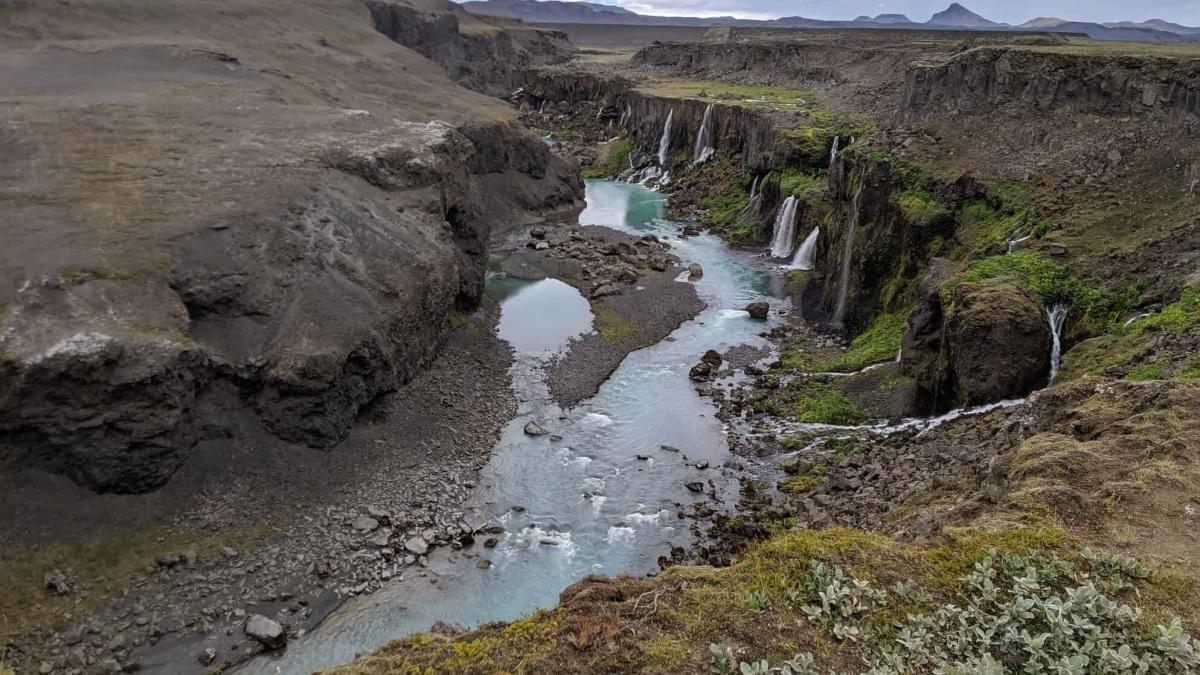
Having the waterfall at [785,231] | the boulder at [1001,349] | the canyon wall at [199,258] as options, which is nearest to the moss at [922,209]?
the boulder at [1001,349]

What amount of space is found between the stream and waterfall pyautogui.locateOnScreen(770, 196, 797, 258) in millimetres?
11333

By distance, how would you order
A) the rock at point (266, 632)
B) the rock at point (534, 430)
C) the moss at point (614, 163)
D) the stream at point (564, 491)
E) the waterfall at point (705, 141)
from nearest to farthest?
1. the rock at point (266, 632)
2. the stream at point (564, 491)
3. the rock at point (534, 430)
4. the waterfall at point (705, 141)
5. the moss at point (614, 163)

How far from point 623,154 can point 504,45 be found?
6119cm

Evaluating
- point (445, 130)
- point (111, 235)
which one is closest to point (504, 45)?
point (445, 130)

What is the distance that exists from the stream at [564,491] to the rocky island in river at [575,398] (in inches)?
5.3

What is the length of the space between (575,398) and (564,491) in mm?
6612

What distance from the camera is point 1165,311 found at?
21.0 meters

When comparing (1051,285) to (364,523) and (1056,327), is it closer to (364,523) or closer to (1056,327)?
(1056,327)

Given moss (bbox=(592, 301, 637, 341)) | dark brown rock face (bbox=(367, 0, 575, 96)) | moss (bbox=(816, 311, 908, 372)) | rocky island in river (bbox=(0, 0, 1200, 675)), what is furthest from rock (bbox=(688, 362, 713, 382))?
dark brown rock face (bbox=(367, 0, 575, 96))

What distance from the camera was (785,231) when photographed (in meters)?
50.6

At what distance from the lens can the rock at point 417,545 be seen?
21453 millimetres

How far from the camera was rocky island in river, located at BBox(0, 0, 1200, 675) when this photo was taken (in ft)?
36.0

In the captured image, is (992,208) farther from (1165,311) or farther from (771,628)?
(771,628)

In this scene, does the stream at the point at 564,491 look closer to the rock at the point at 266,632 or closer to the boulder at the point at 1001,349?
the rock at the point at 266,632
